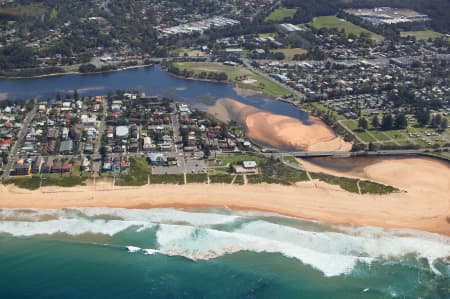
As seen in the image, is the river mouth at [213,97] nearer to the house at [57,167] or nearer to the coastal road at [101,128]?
the coastal road at [101,128]

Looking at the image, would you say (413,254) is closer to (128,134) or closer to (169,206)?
(169,206)

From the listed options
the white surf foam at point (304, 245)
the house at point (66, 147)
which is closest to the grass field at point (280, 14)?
the house at point (66, 147)

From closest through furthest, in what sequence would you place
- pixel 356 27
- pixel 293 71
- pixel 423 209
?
pixel 423 209 < pixel 293 71 < pixel 356 27

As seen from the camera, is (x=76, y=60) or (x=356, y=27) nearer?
(x=76, y=60)

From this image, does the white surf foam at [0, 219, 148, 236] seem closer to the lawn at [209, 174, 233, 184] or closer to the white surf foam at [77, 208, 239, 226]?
the white surf foam at [77, 208, 239, 226]

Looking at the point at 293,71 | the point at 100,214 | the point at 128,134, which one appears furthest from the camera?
the point at 293,71

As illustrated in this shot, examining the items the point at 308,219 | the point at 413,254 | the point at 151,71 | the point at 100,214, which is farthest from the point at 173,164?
the point at 151,71

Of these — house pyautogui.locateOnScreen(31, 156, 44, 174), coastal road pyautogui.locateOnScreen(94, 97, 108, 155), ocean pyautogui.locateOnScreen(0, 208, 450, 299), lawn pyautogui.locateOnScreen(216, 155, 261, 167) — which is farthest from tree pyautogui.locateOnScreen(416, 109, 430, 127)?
house pyautogui.locateOnScreen(31, 156, 44, 174)
